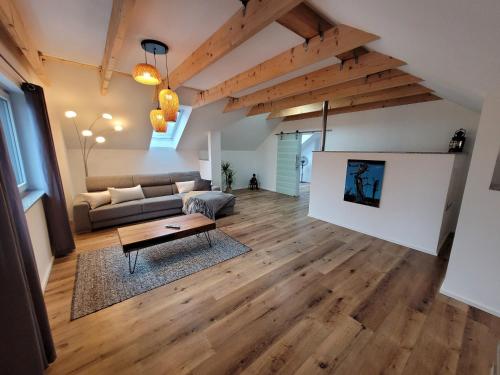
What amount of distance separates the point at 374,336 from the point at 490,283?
4.30ft

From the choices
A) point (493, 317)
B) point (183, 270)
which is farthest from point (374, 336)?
point (183, 270)

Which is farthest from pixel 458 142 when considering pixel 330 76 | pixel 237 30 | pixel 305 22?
pixel 237 30

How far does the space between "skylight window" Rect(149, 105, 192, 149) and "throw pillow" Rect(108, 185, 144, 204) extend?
1.39 m

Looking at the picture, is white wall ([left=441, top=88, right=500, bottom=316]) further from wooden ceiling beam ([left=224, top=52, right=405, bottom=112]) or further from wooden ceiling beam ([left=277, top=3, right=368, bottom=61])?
wooden ceiling beam ([left=277, top=3, right=368, bottom=61])

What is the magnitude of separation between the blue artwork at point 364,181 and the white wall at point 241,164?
13.5 feet

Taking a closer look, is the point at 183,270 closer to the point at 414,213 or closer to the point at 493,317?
the point at 493,317

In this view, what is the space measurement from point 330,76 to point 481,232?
2.30 meters

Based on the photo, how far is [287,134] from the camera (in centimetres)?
609

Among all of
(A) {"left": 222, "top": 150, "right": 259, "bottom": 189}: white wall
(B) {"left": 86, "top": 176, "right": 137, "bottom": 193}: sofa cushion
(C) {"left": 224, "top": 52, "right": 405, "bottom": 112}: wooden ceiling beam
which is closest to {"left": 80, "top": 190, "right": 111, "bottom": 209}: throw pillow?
(B) {"left": 86, "top": 176, "right": 137, "bottom": 193}: sofa cushion

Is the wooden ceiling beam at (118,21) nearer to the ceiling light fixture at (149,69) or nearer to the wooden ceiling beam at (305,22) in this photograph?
the ceiling light fixture at (149,69)

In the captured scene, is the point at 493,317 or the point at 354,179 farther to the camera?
the point at 354,179

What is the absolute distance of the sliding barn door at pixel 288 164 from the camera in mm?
5934

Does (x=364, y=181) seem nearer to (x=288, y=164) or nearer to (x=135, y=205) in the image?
(x=288, y=164)

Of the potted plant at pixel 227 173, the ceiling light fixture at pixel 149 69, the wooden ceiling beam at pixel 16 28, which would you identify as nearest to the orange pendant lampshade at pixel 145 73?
the ceiling light fixture at pixel 149 69
